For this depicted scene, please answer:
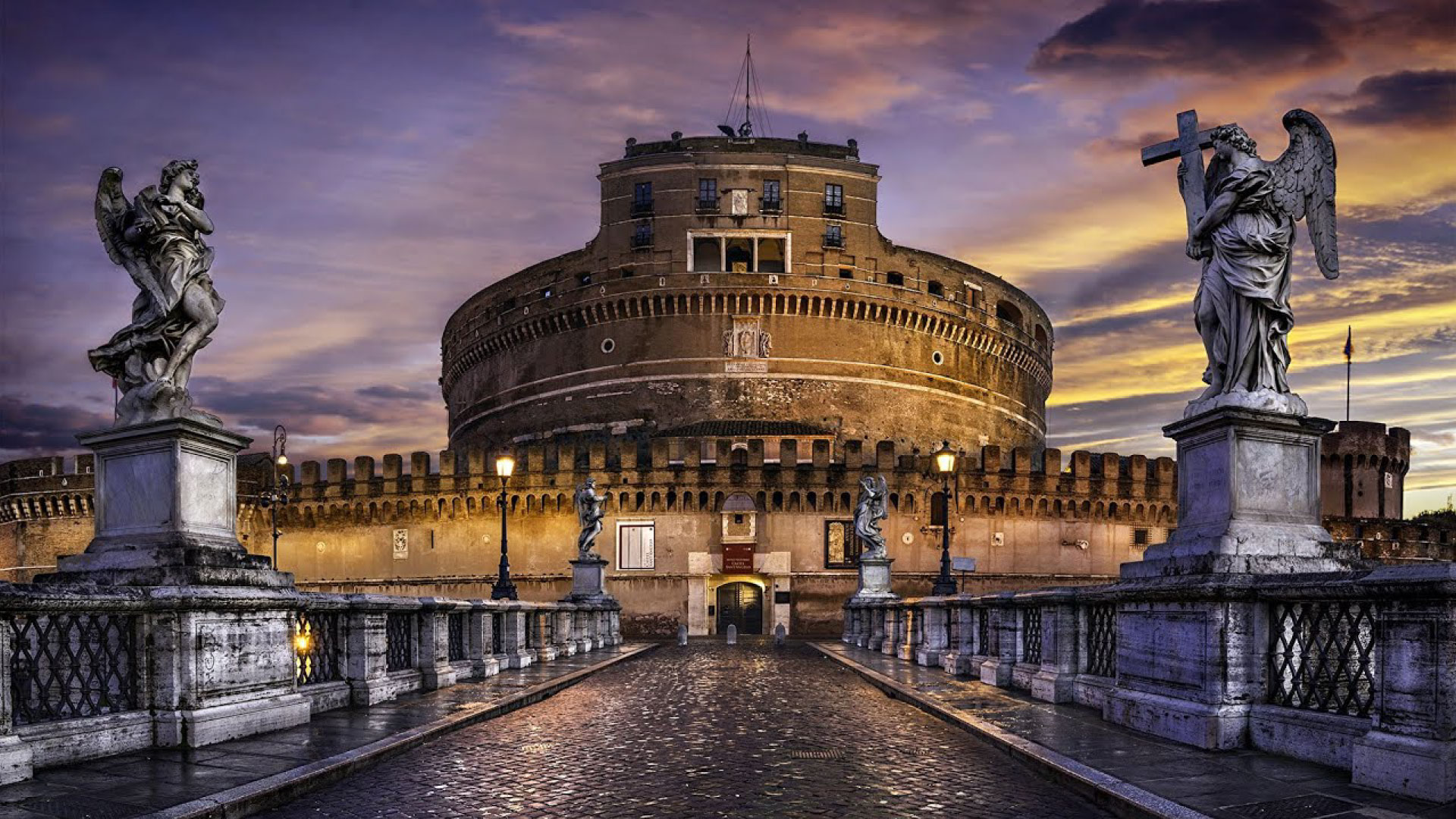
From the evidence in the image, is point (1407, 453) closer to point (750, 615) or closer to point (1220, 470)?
point (750, 615)

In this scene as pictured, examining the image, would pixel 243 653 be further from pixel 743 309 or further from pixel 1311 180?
pixel 743 309

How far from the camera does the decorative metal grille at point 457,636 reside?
1569 centimetres

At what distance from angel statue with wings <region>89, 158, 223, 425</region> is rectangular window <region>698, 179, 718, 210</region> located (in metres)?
50.7

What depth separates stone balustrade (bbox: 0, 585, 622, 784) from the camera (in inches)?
297

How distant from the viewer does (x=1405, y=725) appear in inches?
250

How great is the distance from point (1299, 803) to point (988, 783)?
6.79ft

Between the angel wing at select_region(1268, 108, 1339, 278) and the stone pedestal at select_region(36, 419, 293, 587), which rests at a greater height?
the angel wing at select_region(1268, 108, 1339, 278)

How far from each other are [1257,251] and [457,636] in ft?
36.5

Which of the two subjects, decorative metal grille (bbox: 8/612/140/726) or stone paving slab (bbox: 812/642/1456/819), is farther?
decorative metal grille (bbox: 8/612/140/726)

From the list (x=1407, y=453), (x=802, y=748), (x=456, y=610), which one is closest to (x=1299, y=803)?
(x=802, y=748)

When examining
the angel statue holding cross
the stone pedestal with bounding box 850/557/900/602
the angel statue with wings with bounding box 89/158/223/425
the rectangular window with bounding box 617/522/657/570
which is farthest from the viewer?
the rectangular window with bounding box 617/522/657/570

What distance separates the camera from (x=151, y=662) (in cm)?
841

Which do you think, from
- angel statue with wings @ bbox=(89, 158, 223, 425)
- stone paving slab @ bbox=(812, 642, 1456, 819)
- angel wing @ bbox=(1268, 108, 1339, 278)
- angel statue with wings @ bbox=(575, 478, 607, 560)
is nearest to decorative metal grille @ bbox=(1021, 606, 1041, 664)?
stone paving slab @ bbox=(812, 642, 1456, 819)

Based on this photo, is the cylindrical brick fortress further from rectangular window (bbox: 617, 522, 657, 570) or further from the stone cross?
the stone cross
